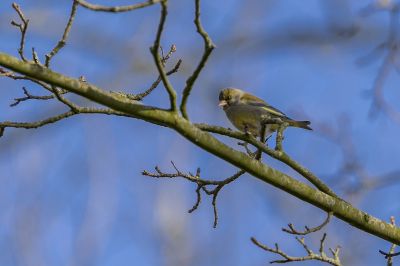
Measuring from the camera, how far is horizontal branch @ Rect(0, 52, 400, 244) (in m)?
2.52

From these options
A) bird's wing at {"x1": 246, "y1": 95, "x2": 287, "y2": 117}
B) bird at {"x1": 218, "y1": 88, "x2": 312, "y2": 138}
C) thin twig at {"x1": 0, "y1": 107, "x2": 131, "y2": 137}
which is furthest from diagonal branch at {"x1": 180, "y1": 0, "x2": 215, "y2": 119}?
bird's wing at {"x1": 246, "y1": 95, "x2": 287, "y2": 117}

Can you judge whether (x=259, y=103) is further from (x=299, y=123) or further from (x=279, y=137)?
(x=279, y=137)

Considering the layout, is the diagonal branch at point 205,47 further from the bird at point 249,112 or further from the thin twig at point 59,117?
the bird at point 249,112

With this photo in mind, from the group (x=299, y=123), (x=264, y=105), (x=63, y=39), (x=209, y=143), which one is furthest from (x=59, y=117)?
(x=264, y=105)

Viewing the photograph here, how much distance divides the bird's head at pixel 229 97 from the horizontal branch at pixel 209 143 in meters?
2.20

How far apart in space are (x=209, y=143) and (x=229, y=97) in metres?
2.57

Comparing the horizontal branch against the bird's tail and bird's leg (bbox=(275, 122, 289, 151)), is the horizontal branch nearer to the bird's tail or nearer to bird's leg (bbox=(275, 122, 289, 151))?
bird's leg (bbox=(275, 122, 289, 151))

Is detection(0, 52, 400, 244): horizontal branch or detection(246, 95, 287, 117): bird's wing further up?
detection(246, 95, 287, 117): bird's wing

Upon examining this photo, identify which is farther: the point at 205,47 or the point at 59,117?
the point at 59,117

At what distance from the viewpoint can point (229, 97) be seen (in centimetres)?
525

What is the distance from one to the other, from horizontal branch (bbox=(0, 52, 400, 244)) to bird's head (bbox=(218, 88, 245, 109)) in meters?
2.20

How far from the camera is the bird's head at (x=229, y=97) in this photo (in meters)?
5.16

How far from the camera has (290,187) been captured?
9.52 feet

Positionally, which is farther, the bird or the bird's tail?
the bird
